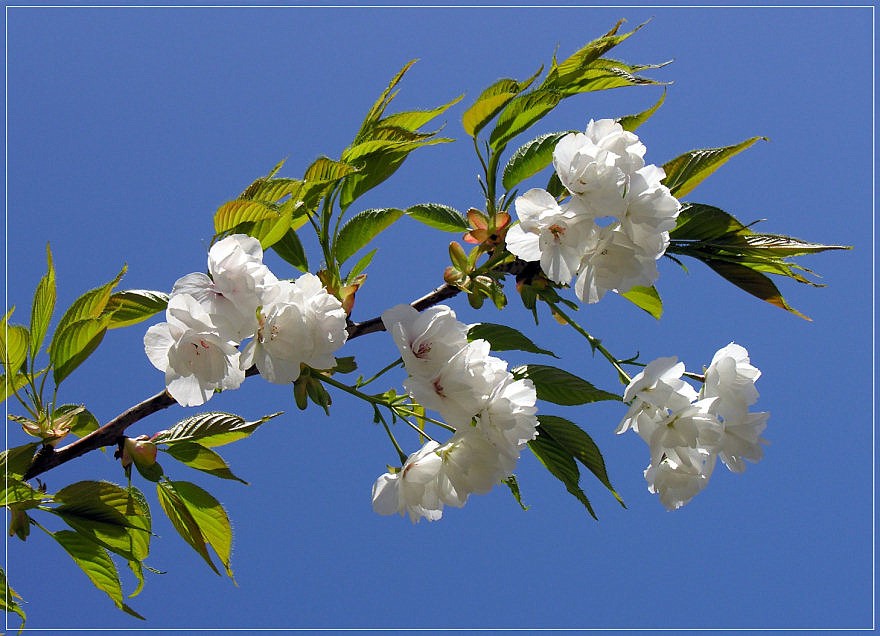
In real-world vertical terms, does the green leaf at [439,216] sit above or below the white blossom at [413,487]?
above

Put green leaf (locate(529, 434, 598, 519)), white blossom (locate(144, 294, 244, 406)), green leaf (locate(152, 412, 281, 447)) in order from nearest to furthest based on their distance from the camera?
white blossom (locate(144, 294, 244, 406)) → green leaf (locate(529, 434, 598, 519)) → green leaf (locate(152, 412, 281, 447))

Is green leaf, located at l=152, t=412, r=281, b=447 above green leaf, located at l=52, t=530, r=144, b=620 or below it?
above

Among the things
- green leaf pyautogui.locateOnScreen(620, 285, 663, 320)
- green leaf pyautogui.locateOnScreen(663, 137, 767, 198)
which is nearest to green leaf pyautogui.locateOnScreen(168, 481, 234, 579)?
green leaf pyautogui.locateOnScreen(620, 285, 663, 320)

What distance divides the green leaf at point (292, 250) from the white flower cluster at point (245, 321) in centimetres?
24

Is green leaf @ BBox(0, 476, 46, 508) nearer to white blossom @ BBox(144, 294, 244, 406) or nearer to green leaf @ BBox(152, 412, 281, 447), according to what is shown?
green leaf @ BBox(152, 412, 281, 447)

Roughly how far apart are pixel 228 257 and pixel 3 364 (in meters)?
0.52

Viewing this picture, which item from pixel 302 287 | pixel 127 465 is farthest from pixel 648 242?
pixel 127 465

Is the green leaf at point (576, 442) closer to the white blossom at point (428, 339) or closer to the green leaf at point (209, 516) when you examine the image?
the white blossom at point (428, 339)

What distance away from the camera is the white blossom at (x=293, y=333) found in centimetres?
93

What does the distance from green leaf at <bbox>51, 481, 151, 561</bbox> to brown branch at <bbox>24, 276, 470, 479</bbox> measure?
0.18 ft

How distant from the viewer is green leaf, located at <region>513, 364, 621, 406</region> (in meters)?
1.12

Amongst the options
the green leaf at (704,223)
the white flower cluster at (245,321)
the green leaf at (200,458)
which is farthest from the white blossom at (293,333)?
the green leaf at (704,223)

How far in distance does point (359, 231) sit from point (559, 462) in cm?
44

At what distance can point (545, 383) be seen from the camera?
44.6 inches
